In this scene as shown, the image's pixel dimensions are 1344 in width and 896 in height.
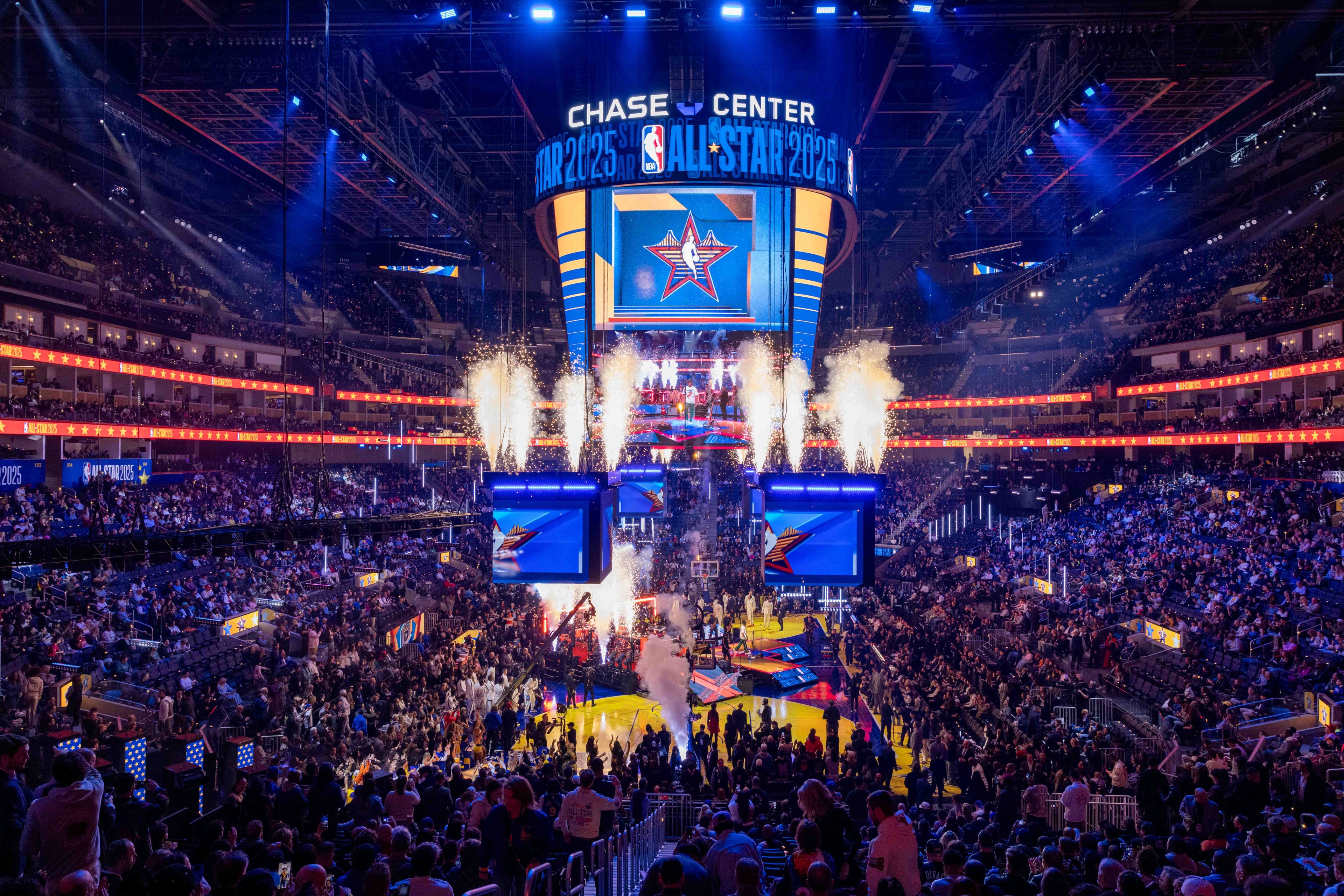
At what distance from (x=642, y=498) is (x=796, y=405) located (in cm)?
1117

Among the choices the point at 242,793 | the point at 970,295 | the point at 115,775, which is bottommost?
the point at 242,793

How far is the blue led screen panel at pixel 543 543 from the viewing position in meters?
13.1

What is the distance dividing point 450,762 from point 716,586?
17.2 m

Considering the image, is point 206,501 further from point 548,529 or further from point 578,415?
point 548,529

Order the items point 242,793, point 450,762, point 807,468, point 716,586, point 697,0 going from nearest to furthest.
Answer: point 242,793
point 450,762
point 697,0
point 716,586
point 807,468

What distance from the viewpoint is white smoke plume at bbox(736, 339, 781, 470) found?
37500 mm

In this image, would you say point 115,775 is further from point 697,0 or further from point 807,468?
point 807,468

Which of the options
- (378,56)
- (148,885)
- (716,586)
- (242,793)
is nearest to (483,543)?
(716,586)

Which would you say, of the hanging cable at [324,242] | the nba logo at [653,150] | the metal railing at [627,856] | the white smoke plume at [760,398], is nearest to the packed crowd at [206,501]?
the hanging cable at [324,242]

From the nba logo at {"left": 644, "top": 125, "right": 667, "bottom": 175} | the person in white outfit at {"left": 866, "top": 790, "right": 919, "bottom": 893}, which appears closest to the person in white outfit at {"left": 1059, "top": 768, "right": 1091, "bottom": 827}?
the person in white outfit at {"left": 866, "top": 790, "right": 919, "bottom": 893}

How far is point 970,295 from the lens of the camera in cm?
4838

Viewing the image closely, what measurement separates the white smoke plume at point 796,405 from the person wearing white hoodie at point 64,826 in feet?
53.8

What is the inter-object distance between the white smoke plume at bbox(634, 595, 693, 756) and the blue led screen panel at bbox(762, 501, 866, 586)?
5.41 metres

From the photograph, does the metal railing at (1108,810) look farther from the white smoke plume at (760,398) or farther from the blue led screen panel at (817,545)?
the white smoke plume at (760,398)
